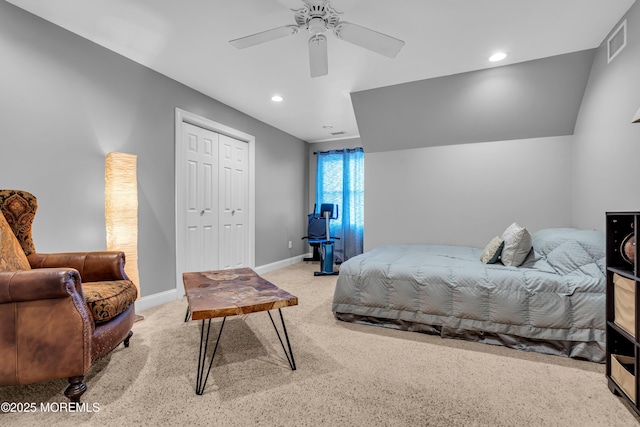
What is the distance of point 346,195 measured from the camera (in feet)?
18.1

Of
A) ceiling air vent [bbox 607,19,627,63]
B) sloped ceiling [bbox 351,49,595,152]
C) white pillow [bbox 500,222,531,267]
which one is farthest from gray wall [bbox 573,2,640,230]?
white pillow [bbox 500,222,531,267]

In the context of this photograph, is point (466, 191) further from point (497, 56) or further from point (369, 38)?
point (369, 38)

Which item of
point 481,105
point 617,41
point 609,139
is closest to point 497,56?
point 481,105

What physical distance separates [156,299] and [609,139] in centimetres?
439

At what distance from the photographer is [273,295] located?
5.67ft

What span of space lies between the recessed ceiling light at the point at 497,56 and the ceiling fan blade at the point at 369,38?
49.4 inches

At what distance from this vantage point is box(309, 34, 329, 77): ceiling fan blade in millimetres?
2070

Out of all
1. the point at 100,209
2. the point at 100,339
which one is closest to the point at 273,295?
the point at 100,339

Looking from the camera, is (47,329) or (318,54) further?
(318,54)

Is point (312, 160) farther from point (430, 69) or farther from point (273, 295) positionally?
point (273, 295)

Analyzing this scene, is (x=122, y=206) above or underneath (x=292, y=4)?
underneath

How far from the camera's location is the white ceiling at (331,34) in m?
2.06

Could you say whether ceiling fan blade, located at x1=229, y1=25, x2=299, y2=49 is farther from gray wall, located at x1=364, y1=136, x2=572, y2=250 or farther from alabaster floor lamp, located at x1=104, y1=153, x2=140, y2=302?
gray wall, located at x1=364, y1=136, x2=572, y2=250

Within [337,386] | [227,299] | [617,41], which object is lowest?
[337,386]
